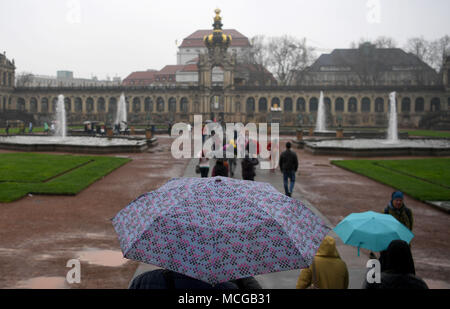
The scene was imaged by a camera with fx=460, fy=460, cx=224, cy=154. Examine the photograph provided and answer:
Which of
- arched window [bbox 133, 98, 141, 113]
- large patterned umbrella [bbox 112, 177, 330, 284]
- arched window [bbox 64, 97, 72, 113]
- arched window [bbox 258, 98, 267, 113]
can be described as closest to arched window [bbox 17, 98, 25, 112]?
arched window [bbox 64, 97, 72, 113]

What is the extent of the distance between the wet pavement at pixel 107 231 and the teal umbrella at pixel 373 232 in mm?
1290

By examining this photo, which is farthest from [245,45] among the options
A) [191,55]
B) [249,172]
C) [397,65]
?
[249,172]

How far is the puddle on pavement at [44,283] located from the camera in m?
7.21

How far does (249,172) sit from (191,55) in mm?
108222

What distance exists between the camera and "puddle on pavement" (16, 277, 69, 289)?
721cm

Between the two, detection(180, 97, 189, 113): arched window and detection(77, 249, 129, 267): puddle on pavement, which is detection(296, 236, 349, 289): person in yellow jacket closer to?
detection(77, 249, 129, 267): puddle on pavement

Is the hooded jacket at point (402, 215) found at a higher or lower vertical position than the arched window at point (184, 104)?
lower

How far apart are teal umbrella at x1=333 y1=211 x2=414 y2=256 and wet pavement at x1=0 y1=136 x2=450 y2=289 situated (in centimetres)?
129

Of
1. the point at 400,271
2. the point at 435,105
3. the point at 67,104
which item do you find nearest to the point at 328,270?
the point at 400,271

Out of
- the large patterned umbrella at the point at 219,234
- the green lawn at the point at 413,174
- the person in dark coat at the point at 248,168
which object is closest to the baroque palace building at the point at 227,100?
the green lawn at the point at 413,174

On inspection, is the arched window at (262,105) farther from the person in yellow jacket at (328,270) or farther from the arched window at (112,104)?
the person in yellow jacket at (328,270)

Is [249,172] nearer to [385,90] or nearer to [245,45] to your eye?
[385,90]

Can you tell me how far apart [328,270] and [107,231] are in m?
6.78
